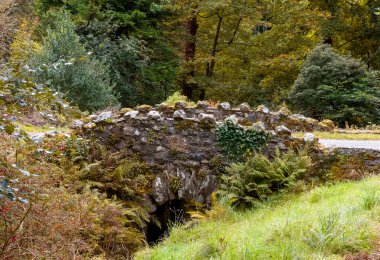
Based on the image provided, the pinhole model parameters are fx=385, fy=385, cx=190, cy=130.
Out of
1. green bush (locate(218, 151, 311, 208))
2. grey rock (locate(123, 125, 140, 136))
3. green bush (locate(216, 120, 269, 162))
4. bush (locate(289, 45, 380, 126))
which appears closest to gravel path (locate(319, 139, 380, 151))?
green bush (locate(218, 151, 311, 208))

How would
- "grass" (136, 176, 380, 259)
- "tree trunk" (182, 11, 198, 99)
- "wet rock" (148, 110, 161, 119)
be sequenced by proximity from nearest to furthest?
1. "grass" (136, 176, 380, 259)
2. "wet rock" (148, 110, 161, 119)
3. "tree trunk" (182, 11, 198, 99)

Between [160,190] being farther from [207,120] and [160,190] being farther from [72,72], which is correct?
[72,72]

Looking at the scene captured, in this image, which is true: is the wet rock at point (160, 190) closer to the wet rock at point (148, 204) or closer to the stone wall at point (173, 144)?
the stone wall at point (173, 144)

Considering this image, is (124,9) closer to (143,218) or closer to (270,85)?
(270,85)

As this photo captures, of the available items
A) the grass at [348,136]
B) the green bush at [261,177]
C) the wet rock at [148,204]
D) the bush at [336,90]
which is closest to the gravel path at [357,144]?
the grass at [348,136]

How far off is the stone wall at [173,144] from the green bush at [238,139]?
5.6 inches

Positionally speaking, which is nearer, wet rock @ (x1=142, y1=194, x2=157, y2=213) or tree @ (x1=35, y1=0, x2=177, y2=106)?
wet rock @ (x1=142, y1=194, x2=157, y2=213)

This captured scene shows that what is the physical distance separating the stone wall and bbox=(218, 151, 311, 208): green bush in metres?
0.56

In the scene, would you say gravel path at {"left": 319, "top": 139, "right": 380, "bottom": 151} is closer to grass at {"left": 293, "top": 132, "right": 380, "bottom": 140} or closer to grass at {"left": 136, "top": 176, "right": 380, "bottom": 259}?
grass at {"left": 293, "top": 132, "right": 380, "bottom": 140}

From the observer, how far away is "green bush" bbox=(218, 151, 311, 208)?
7.17 meters

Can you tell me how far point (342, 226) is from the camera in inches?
142

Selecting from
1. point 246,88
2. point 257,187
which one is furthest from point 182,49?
point 257,187

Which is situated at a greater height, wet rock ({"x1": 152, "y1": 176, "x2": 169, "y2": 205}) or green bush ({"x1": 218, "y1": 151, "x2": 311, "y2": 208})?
green bush ({"x1": 218, "y1": 151, "x2": 311, "y2": 208})

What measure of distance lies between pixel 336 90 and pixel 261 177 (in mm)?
7800
